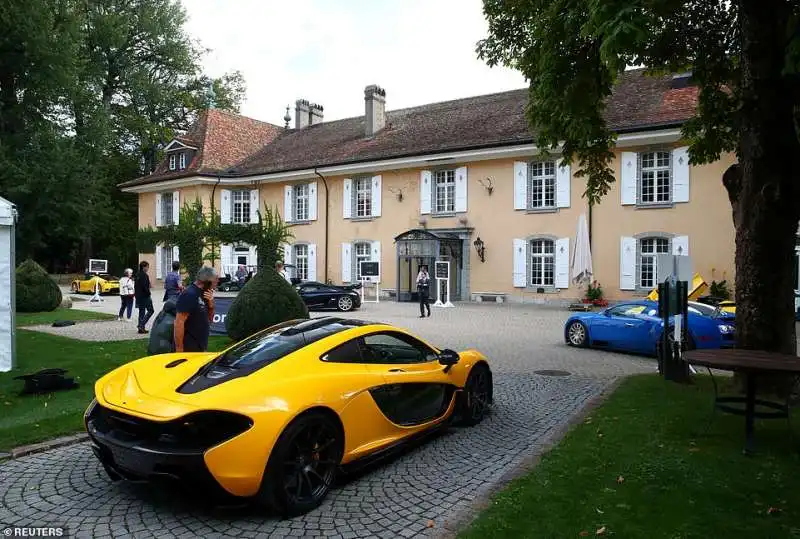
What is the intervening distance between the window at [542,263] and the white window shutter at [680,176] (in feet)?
16.2

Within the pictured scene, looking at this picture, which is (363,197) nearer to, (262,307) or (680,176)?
(680,176)

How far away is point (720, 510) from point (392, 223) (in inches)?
980

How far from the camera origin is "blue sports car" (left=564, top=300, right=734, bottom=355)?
11.4 metres

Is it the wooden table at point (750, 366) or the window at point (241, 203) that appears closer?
the wooden table at point (750, 366)

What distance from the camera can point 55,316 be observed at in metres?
18.0

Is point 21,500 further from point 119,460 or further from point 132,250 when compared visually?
point 132,250

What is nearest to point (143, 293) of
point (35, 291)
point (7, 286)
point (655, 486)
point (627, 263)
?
point (7, 286)

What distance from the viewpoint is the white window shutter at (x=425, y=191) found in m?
27.2

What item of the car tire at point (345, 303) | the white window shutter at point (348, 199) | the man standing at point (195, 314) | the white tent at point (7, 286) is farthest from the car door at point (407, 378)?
the white window shutter at point (348, 199)

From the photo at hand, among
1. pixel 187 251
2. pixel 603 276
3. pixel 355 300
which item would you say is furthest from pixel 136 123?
pixel 603 276

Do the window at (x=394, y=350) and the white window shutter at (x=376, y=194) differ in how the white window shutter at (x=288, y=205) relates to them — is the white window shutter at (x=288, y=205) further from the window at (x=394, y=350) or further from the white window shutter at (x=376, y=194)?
the window at (x=394, y=350)

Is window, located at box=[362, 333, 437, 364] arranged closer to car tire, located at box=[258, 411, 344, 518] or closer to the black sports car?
car tire, located at box=[258, 411, 344, 518]

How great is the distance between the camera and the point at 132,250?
4278cm

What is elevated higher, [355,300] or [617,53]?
[617,53]
